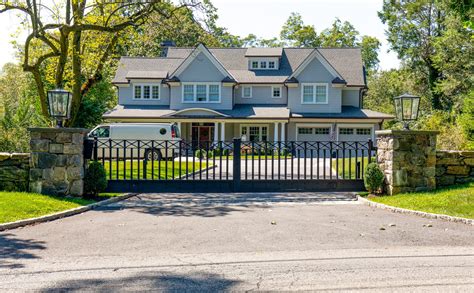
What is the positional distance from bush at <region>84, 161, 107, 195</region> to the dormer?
2614cm

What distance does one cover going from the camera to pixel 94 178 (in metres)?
11.5

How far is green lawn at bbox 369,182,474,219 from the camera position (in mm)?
9477

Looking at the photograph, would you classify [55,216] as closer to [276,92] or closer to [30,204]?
[30,204]

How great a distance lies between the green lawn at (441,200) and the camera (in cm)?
948

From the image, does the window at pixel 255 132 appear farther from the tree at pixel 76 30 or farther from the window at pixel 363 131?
the tree at pixel 76 30

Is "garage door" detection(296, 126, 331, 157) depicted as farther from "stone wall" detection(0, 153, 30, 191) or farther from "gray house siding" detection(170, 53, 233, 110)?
"stone wall" detection(0, 153, 30, 191)

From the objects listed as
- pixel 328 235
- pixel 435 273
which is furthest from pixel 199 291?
pixel 328 235

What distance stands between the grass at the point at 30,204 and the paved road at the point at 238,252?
56 cm

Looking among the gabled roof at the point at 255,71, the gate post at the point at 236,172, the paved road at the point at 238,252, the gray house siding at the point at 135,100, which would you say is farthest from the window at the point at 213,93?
the paved road at the point at 238,252

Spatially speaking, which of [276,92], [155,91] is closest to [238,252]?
[276,92]

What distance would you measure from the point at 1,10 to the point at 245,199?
36.6 ft

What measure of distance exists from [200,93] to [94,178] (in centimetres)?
2322

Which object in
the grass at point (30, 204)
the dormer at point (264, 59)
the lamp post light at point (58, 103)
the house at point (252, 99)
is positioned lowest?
the grass at point (30, 204)

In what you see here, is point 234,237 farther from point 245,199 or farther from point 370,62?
point 370,62
